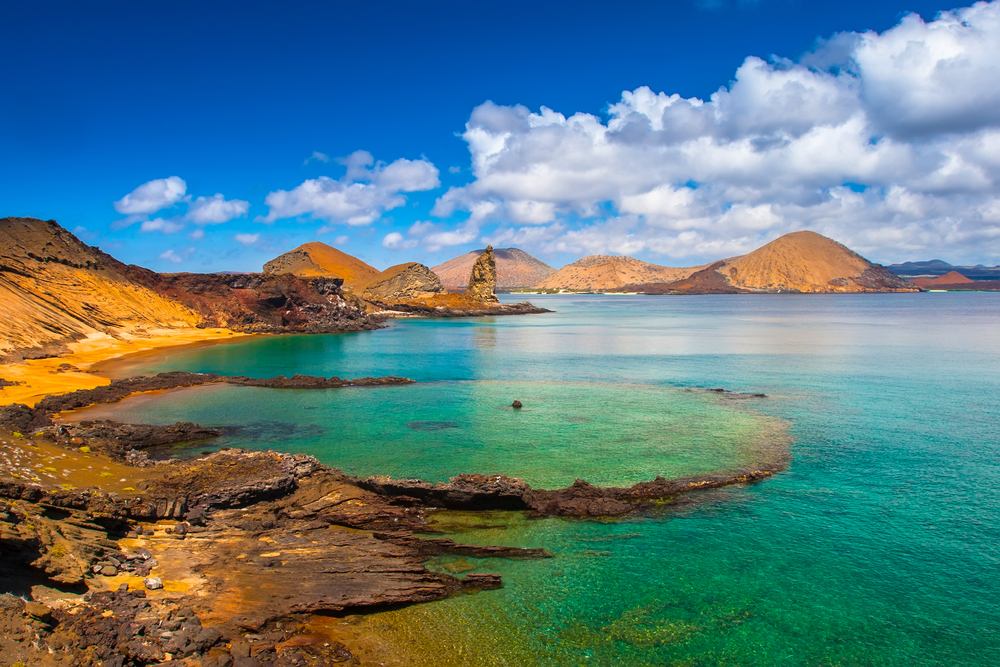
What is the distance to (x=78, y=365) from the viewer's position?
141 feet

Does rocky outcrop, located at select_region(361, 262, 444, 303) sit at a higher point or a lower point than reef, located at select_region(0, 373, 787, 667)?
higher

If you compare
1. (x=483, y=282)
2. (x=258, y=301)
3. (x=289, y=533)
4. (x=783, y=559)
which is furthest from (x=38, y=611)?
(x=483, y=282)

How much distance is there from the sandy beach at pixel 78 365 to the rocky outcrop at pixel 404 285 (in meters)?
76.1

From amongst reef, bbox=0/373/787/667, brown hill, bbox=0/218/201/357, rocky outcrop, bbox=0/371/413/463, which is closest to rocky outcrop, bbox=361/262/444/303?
brown hill, bbox=0/218/201/357

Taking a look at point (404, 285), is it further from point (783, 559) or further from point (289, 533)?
point (783, 559)

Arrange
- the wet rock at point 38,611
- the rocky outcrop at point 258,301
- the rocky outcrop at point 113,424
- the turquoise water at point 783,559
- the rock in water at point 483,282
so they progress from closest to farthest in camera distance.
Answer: the wet rock at point 38,611
the turquoise water at point 783,559
the rocky outcrop at point 113,424
the rocky outcrop at point 258,301
the rock in water at point 483,282

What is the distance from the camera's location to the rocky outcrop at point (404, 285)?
146250mm

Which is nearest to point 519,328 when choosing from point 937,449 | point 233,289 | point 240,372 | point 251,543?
point 233,289

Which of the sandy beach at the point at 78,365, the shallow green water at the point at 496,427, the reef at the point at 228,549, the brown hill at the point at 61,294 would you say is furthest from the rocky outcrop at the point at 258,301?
the reef at the point at 228,549

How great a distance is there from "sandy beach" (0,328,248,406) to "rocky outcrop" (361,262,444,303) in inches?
2997

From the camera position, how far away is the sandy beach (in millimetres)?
31653

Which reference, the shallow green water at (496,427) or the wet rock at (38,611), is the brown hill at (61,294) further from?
the wet rock at (38,611)

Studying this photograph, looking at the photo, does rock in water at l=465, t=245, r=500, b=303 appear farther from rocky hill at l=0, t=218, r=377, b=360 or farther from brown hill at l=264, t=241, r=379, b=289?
rocky hill at l=0, t=218, r=377, b=360

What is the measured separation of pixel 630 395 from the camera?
113ft
